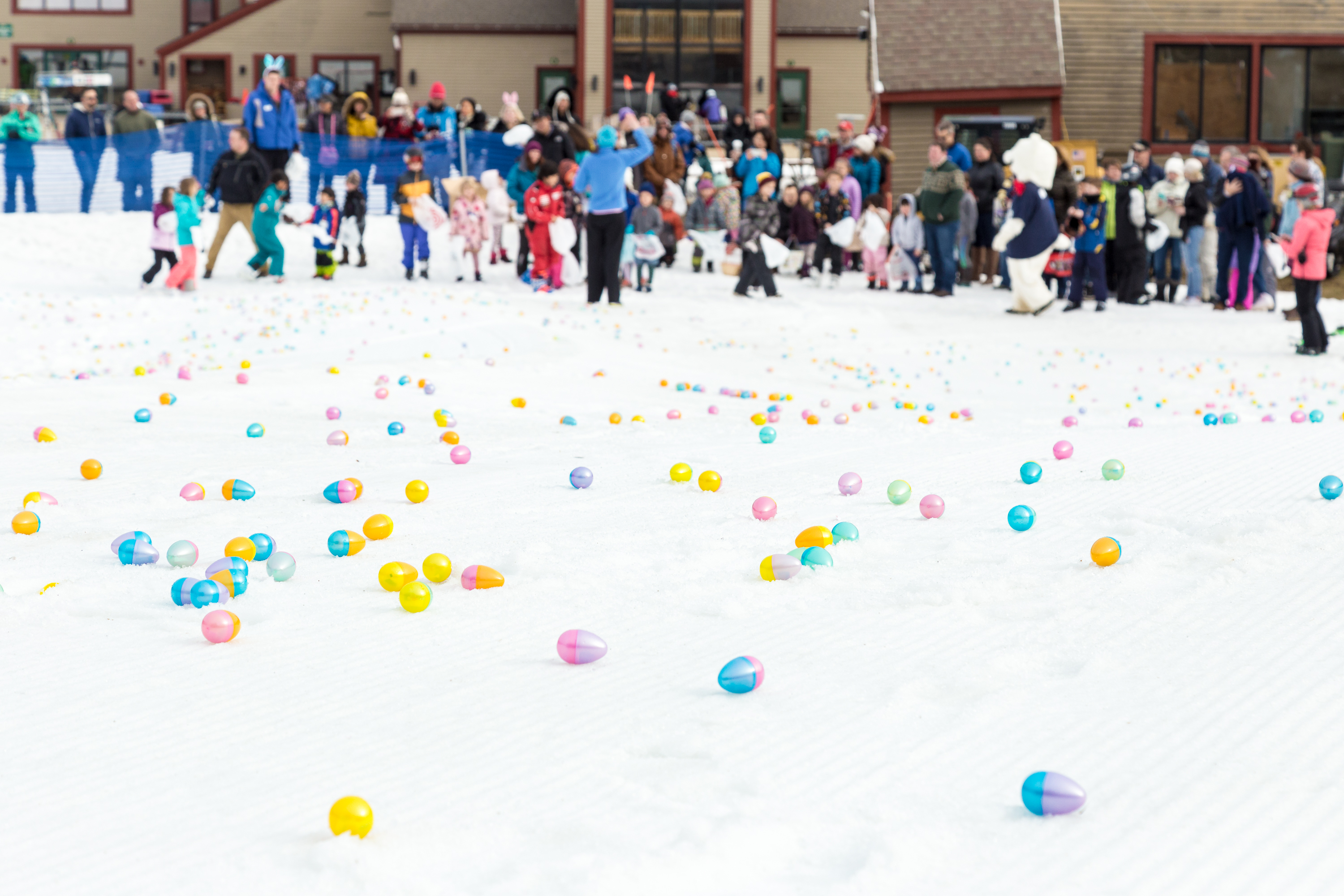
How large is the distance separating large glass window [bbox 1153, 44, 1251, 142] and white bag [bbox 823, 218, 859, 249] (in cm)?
1074

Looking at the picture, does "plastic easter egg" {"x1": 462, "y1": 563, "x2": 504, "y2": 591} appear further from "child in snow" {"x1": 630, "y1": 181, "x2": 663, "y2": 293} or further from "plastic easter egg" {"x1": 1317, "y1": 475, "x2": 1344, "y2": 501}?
"child in snow" {"x1": 630, "y1": 181, "x2": 663, "y2": 293}

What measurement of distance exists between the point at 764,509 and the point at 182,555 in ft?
5.77

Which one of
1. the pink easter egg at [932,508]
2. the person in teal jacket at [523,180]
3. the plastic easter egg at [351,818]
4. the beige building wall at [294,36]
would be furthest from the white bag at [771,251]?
the beige building wall at [294,36]

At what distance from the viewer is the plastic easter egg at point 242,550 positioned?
12.1 feet

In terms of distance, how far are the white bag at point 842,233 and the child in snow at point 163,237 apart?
7.40 m

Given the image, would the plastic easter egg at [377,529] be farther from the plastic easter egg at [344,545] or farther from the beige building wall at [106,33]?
the beige building wall at [106,33]

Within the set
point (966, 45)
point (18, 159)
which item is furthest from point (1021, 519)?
point (966, 45)

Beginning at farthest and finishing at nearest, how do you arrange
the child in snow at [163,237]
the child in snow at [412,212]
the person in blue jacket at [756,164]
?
the person in blue jacket at [756,164]
the child in snow at [412,212]
the child in snow at [163,237]

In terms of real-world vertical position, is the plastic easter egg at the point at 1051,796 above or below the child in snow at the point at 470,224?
below

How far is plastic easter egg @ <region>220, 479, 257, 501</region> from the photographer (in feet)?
15.1

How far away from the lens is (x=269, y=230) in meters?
14.5

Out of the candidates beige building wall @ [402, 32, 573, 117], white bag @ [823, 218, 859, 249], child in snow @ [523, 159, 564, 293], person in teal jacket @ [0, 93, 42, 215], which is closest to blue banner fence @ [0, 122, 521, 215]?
person in teal jacket @ [0, 93, 42, 215]

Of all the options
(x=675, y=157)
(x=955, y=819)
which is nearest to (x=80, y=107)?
(x=675, y=157)

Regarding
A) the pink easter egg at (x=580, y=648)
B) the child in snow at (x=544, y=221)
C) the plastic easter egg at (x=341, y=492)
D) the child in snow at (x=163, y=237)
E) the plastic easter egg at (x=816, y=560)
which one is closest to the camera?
the pink easter egg at (x=580, y=648)
